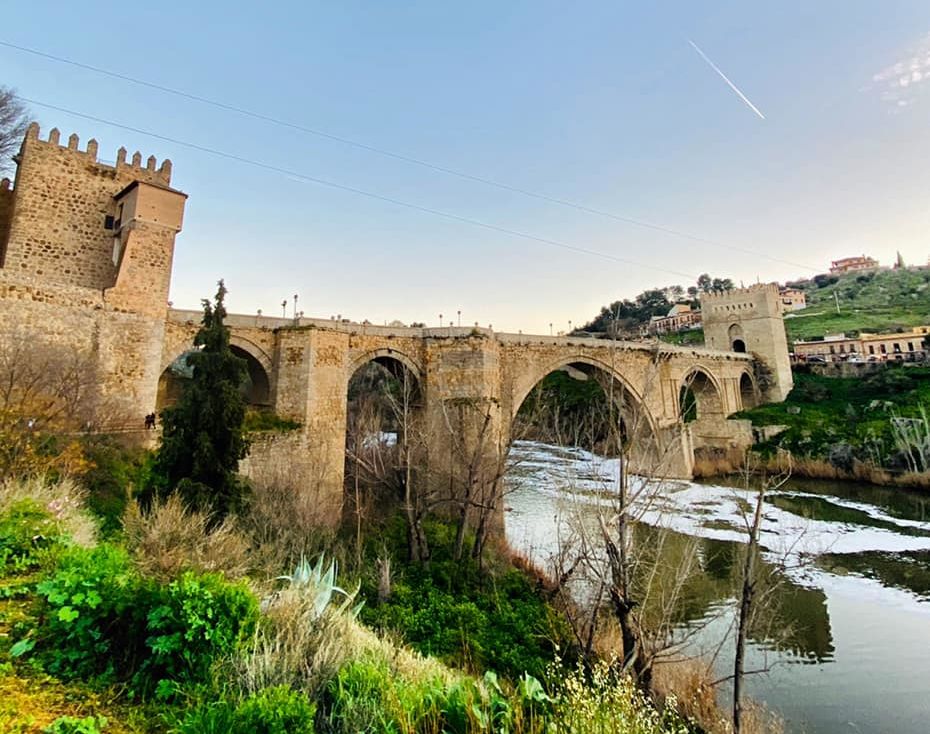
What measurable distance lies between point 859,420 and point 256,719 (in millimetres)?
31076

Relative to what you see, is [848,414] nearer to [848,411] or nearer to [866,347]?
[848,411]

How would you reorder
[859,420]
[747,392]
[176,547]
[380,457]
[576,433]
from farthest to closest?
1. [747,392]
2. [859,420]
3. [380,457]
4. [576,433]
5. [176,547]

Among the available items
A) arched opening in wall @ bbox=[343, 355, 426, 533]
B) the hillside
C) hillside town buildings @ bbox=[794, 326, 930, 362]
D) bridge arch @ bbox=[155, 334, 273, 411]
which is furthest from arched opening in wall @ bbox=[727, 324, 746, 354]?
bridge arch @ bbox=[155, 334, 273, 411]

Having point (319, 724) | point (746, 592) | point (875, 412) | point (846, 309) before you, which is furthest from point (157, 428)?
point (846, 309)

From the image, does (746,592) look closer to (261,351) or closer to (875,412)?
(261,351)

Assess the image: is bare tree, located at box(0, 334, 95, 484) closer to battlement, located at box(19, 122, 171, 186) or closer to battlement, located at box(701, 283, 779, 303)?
battlement, located at box(19, 122, 171, 186)

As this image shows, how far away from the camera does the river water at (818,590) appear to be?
720 centimetres

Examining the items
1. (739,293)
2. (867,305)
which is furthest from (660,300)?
(739,293)

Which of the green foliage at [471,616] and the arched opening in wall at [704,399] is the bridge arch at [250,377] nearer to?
the green foliage at [471,616]

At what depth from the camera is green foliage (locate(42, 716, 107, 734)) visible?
224 centimetres

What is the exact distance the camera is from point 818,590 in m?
11.1

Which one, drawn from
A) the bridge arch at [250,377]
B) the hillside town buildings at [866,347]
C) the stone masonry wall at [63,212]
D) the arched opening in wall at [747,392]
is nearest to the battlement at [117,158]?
the stone masonry wall at [63,212]

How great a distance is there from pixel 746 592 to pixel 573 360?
47.2ft

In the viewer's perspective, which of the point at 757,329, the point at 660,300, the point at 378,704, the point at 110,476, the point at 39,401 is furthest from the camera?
the point at 660,300
